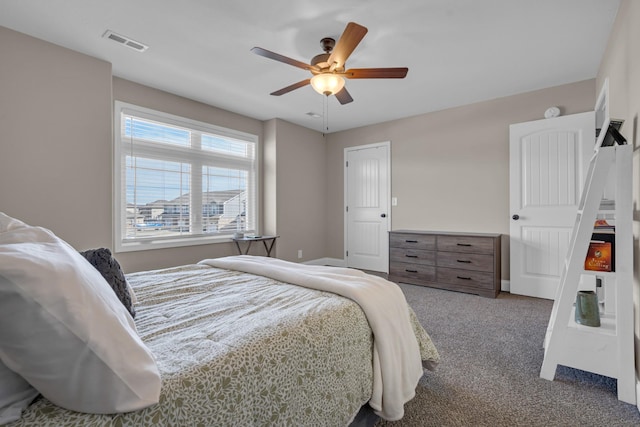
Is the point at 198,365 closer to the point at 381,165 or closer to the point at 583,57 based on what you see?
the point at 583,57

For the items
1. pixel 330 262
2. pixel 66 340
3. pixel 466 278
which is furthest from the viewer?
pixel 330 262

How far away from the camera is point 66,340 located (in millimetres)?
686

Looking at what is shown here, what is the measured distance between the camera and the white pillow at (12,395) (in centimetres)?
68

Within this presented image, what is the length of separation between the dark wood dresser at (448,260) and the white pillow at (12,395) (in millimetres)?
3943

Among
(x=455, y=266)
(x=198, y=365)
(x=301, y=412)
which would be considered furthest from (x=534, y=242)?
(x=198, y=365)

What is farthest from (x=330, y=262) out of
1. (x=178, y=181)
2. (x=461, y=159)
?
(x=178, y=181)

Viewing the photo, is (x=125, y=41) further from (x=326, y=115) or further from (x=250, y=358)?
(x=250, y=358)

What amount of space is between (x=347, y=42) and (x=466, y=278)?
3083mm

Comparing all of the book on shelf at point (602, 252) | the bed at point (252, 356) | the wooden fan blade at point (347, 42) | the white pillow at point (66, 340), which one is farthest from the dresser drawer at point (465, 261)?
the white pillow at point (66, 340)

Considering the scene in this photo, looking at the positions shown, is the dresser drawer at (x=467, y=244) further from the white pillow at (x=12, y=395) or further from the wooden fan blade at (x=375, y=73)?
the white pillow at (x=12, y=395)

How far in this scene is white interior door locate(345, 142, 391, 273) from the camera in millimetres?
5062

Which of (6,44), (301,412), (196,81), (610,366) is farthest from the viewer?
(196,81)

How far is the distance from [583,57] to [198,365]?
13.3ft

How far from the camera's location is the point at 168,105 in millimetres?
3771
